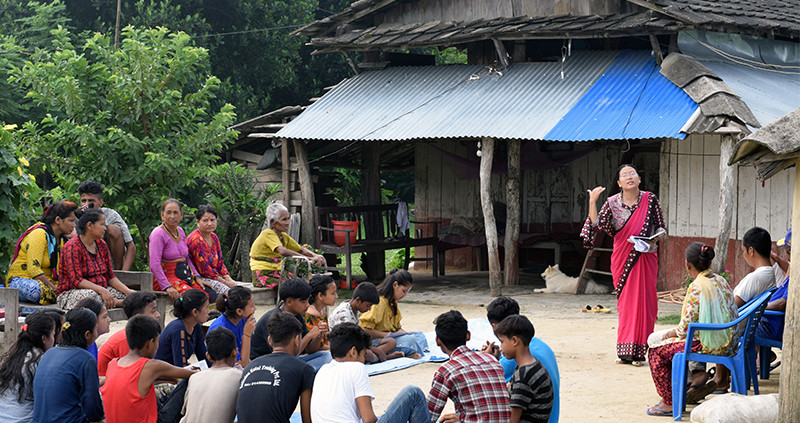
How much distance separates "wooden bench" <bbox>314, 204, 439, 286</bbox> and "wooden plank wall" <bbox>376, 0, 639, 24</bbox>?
2843mm

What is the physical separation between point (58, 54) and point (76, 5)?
10519mm

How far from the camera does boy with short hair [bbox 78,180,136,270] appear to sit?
27.0 ft

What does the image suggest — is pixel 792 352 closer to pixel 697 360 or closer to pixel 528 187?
pixel 697 360

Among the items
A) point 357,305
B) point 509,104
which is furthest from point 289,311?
point 509,104

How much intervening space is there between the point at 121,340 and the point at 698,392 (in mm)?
3875

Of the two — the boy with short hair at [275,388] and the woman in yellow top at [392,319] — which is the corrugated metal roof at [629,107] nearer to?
the woman in yellow top at [392,319]

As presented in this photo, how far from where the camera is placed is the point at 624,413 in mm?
6453

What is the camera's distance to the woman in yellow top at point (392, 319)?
7750 millimetres

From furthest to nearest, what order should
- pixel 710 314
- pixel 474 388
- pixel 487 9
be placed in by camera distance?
1. pixel 487 9
2. pixel 710 314
3. pixel 474 388

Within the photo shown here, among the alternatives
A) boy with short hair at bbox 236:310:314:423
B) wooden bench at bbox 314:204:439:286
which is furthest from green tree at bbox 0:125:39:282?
wooden bench at bbox 314:204:439:286

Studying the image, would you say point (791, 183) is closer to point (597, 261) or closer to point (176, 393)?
point (597, 261)

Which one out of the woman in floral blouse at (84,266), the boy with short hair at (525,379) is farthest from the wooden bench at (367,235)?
the boy with short hair at (525,379)

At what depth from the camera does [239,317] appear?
6602 millimetres

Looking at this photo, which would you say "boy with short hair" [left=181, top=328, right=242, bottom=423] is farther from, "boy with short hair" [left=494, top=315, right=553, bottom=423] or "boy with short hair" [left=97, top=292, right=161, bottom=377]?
"boy with short hair" [left=494, top=315, right=553, bottom=423]
